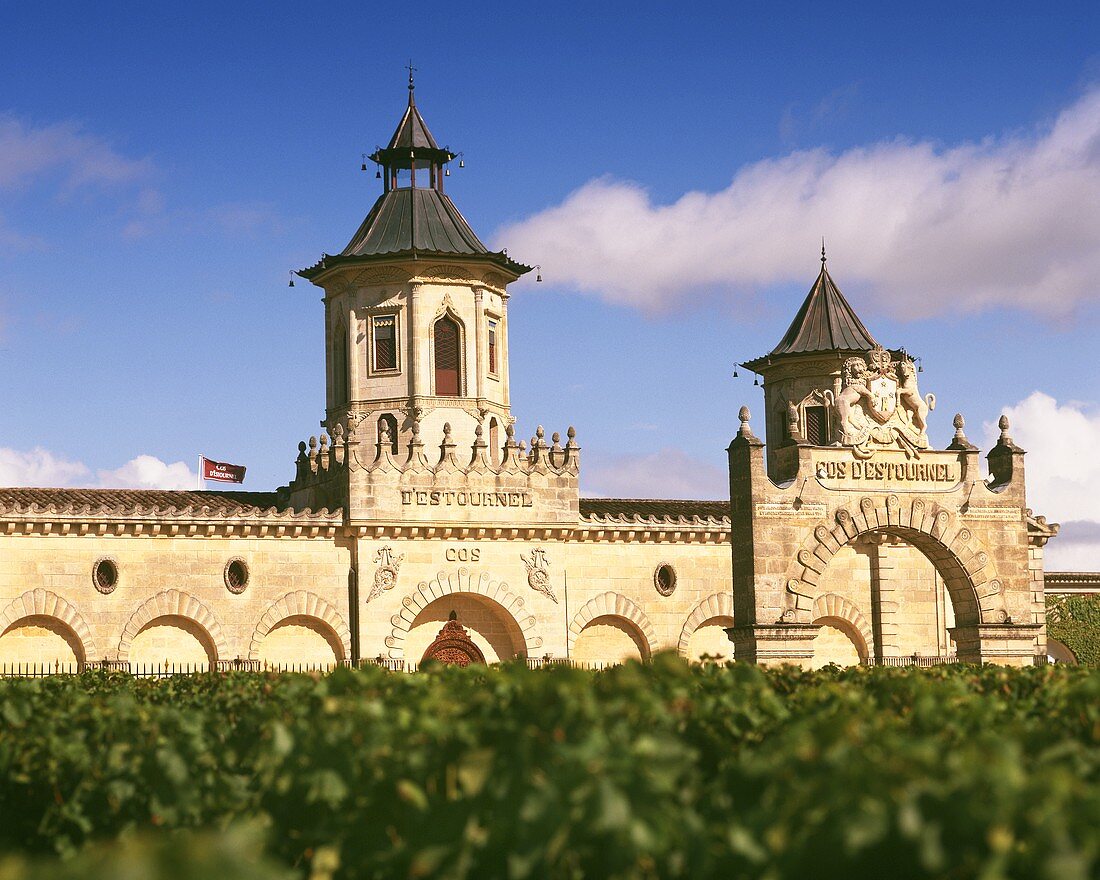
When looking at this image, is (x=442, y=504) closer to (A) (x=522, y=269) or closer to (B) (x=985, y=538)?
(A) (x=522, y=269)

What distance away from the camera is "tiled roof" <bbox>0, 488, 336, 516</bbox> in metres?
36.8

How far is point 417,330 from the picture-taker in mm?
43062

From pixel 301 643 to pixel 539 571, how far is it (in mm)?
5943

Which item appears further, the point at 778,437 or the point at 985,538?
the point at 778,437

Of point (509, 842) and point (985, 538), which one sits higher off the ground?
point (985, 538)

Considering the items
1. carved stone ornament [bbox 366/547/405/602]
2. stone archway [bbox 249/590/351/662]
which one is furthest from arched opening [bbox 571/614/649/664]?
stone archway [bbox 249/590/351/662]

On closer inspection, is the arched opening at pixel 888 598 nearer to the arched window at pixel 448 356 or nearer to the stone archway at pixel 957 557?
the stone archway at pixel 957 557

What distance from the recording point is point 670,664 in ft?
31.8

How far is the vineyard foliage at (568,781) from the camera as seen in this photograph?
5941 millimetres

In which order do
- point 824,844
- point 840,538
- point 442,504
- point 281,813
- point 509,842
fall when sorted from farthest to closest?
point 442,504 → point 840,538 → point 281,813 → point 509,842 → point 824,844

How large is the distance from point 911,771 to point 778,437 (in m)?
46.9

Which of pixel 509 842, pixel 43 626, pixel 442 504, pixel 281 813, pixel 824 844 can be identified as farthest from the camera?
pixel 442 504

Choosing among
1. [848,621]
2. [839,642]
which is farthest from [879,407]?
[839,642]

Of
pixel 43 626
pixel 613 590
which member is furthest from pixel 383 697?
pixel 613 590
